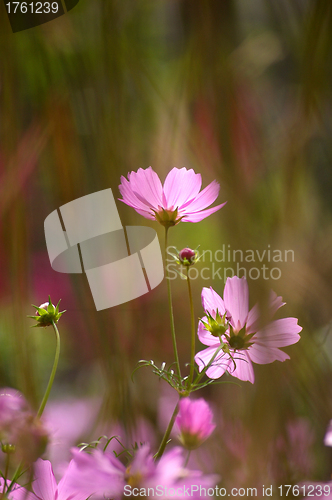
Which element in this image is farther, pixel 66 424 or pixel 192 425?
pixel 66 424

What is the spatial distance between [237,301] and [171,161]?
213mm

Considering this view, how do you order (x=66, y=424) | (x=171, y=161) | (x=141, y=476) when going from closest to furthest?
(x=141, y=476), (x=66, y=424), (x=171, y=161)

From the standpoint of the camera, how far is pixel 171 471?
0.13 m

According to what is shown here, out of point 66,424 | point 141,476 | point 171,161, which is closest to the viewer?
point 141,476

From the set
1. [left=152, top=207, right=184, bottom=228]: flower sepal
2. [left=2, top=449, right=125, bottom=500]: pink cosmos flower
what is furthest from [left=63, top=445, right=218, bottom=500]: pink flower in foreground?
[left=152, top=207, right=184, bottom=228]: flower sepal

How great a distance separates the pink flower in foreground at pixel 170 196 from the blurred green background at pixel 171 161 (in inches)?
0.7

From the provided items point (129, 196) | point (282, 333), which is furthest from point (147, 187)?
point (282, 333)

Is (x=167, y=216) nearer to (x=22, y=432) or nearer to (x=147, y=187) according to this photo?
(x=147, y=187)

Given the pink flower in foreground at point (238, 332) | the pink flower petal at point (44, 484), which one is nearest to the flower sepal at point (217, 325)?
the pink flower in foreground at point (238, 332)

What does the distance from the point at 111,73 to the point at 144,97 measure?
0.31 ft

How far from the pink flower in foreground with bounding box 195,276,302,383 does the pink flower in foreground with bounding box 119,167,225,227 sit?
5cm

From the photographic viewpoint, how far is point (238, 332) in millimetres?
191

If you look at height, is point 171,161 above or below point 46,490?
above

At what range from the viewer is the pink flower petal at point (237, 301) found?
0.19 m
